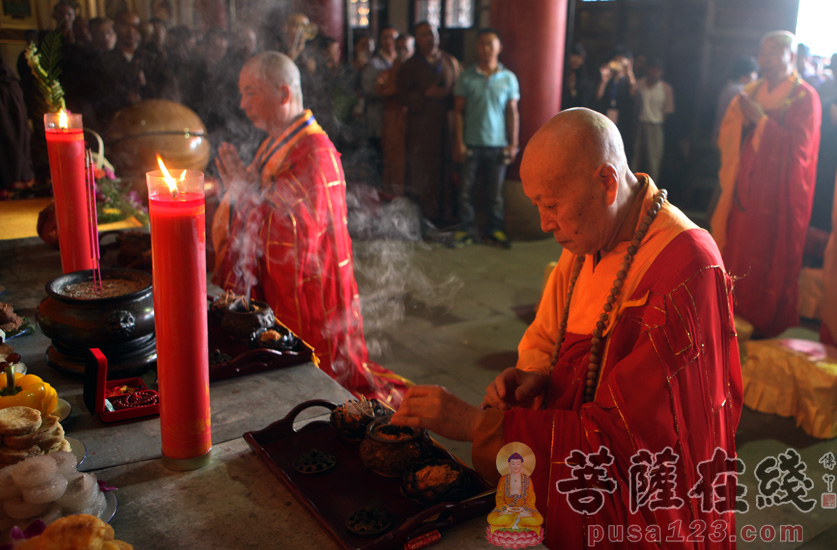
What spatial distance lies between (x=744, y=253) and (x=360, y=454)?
4.17m

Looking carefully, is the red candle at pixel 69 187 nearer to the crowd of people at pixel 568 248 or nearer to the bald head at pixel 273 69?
the crowd of people at pixel 568 248

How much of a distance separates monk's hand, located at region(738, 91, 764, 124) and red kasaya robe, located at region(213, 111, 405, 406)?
9.88 ft

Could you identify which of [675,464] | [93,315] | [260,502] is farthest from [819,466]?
[93,315]

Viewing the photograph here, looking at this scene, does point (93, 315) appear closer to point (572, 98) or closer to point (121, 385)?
point (121, 385)

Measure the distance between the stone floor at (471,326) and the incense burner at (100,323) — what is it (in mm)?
1932

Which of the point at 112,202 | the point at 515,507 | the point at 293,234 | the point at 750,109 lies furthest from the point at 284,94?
the point at 750,109

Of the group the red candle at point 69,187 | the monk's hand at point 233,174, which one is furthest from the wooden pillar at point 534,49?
the red candle at point 69,187

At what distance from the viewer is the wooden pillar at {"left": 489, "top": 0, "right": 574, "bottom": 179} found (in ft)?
23.8

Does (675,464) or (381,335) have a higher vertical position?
(675,464)

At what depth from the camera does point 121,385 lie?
154cm

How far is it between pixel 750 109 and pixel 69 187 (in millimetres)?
4209

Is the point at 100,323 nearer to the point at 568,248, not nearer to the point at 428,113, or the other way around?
the point at 568,248

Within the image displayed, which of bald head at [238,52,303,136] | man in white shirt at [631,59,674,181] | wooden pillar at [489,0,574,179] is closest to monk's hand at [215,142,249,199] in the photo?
bald head at [238,52,303,136]

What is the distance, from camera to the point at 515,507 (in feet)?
3.74
